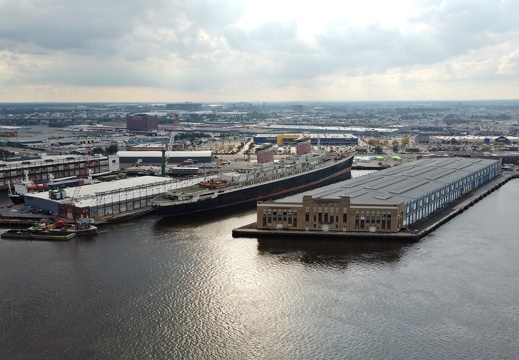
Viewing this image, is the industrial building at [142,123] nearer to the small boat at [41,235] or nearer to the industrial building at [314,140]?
the industrial building at [314,140]

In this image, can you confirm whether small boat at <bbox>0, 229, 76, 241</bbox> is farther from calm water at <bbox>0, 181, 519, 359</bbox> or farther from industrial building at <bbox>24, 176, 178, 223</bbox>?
industrial building at <bbox>24, 176, 178, 223</bbox>

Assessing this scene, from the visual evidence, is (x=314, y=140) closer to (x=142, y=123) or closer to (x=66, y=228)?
(x=142, y=123)

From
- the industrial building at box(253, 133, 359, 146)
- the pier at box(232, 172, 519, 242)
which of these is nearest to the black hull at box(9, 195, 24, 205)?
the pier at box(232, 172, 519, 242)

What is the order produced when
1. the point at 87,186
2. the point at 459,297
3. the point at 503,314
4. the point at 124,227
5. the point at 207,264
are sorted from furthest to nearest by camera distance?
the point at 87,186
the point at 124,227
the point at 207,264
the point at 459,297
the point at 503,314

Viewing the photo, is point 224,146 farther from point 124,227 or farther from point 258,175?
point 124,227

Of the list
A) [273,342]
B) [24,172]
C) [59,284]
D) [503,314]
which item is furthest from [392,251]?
[24,172]

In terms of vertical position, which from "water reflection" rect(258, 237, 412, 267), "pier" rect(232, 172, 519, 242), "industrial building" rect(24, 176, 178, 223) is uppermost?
"industrial building" rect(24, 176, 178, 223)
